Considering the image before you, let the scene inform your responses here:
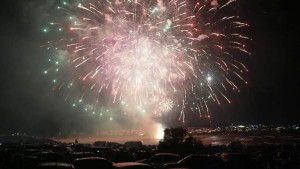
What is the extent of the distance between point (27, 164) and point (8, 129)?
111758mm

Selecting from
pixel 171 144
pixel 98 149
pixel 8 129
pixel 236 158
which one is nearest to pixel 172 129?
pixel 171 144

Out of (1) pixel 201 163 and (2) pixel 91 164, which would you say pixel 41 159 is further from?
(1) pixel 201 163

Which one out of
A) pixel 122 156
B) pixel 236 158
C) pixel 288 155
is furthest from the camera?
pixel 288 155

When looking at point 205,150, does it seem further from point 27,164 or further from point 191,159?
point 27,164

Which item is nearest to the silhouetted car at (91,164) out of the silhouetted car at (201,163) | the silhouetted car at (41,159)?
the silhouetted car at (41,159)

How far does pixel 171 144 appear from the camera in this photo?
41.2m

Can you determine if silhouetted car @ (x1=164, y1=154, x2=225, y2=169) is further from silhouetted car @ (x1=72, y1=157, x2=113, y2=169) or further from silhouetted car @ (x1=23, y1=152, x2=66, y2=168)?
silhouetted car @ (x1=23, y1=152, x2=66, y2=168)

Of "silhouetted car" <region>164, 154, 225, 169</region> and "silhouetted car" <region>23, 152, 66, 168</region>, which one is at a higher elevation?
"silhouetted car" <region>23, 152, 66, 168</region>

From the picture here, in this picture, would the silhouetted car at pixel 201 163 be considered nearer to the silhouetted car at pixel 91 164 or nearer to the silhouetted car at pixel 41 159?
the silhouetted car at pixel 91 164

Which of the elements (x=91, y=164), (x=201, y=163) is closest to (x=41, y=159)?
(x=91, y=164)

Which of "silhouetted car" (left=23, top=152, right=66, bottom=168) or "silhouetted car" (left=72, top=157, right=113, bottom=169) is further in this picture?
"silhouetted car" (left=23, top=152, right=66, bottom=168)

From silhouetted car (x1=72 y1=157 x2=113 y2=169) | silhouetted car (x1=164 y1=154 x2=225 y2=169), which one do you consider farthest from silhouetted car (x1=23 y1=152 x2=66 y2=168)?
silhouetted car (x1=164 y1=154 x2=225 y2=169)

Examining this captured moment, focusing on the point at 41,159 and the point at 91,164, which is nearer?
the point at 91,164

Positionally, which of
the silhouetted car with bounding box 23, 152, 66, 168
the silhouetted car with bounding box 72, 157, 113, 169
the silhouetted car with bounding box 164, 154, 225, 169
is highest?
the silhouetted car with bounding box 23, 152, 66, 168
